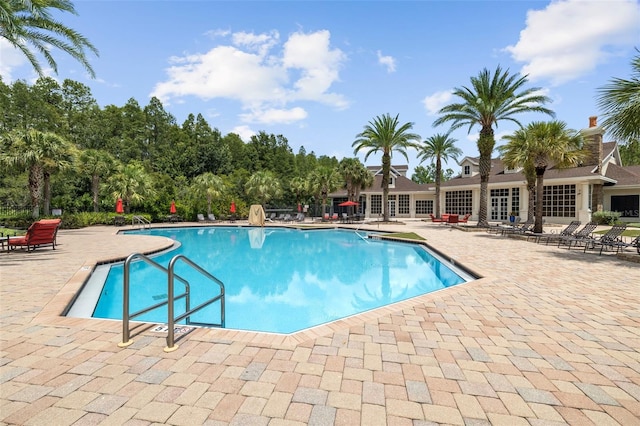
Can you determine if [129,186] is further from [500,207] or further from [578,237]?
[500,207]

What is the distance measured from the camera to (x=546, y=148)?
52.9ft

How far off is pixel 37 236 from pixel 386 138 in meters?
23.2

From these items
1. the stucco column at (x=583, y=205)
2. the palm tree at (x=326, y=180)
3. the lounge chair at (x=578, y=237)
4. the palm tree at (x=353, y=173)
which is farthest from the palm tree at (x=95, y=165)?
the stucco column at (x=583, y=205)

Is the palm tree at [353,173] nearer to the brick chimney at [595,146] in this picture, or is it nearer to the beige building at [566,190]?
the beige building at [566,190]

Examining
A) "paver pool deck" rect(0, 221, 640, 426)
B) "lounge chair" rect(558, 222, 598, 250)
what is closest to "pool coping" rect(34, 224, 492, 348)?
"paver pool deck" rect(0, 221, 640, 426)

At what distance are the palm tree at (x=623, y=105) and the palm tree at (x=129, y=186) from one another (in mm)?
29879

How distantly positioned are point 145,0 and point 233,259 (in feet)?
32.3

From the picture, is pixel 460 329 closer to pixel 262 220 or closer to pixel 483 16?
pixel 483 16

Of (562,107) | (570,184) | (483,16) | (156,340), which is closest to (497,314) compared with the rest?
(156,340)

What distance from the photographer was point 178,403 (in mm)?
2611

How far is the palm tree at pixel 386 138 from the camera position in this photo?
26.5 meters

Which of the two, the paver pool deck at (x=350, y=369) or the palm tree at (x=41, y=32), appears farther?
the palm tree at (x=41, y=32)

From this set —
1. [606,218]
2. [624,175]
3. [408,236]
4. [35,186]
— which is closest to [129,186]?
[35,186]

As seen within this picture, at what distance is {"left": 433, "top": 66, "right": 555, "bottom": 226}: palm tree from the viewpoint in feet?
64.4
